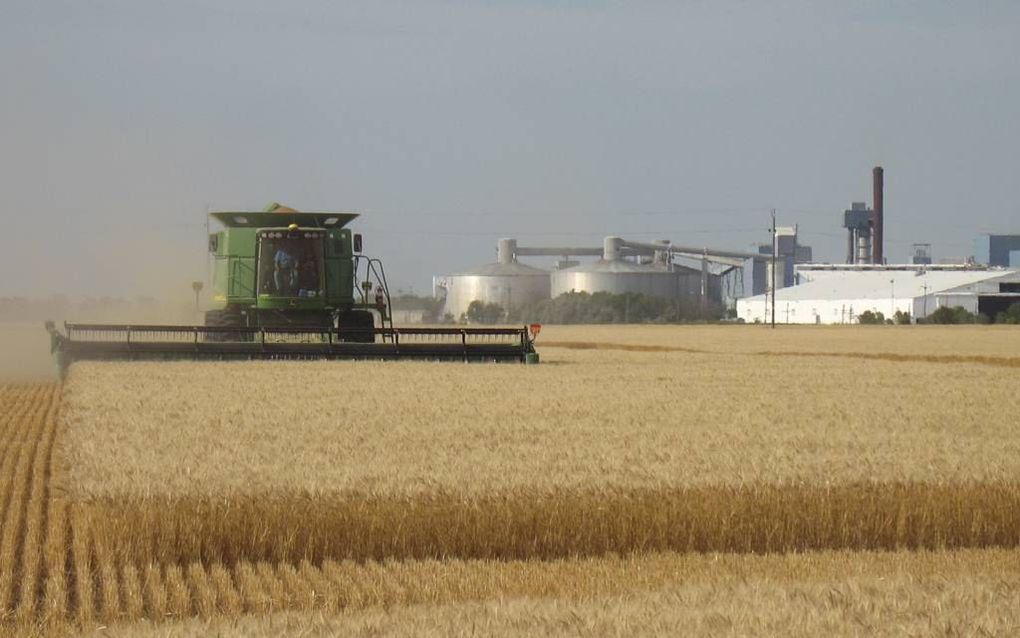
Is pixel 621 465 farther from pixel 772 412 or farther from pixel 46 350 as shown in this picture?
pixel 46 350

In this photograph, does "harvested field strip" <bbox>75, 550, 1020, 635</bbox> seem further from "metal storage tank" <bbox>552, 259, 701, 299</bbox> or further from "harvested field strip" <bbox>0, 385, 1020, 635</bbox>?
"metal storage tank" <bbox>552, 259, 701, 299</bbox>

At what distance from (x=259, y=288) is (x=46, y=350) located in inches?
403

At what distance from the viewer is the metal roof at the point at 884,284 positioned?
366 feet

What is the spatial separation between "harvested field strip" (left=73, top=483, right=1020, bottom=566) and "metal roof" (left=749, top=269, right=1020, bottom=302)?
325 ft

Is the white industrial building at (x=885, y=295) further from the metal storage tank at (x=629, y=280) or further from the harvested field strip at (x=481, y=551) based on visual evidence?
the harvested field strip at (x=481, y=551)

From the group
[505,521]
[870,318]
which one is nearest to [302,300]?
[505,521]

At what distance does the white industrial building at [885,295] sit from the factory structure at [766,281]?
74 millimetres

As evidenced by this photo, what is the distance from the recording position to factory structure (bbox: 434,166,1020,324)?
359 ft

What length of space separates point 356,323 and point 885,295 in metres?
89.1

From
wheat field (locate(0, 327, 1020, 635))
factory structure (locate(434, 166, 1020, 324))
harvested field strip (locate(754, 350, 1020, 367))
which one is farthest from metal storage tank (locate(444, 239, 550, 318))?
wheat field (locate(0, 327, 1020, 635))

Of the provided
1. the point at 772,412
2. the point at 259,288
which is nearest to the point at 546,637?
the point at 772,412

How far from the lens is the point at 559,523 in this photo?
1057cm

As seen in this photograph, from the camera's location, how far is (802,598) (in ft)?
24.7

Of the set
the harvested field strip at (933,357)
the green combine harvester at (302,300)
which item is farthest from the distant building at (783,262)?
the green combine harvester at (302,300)
